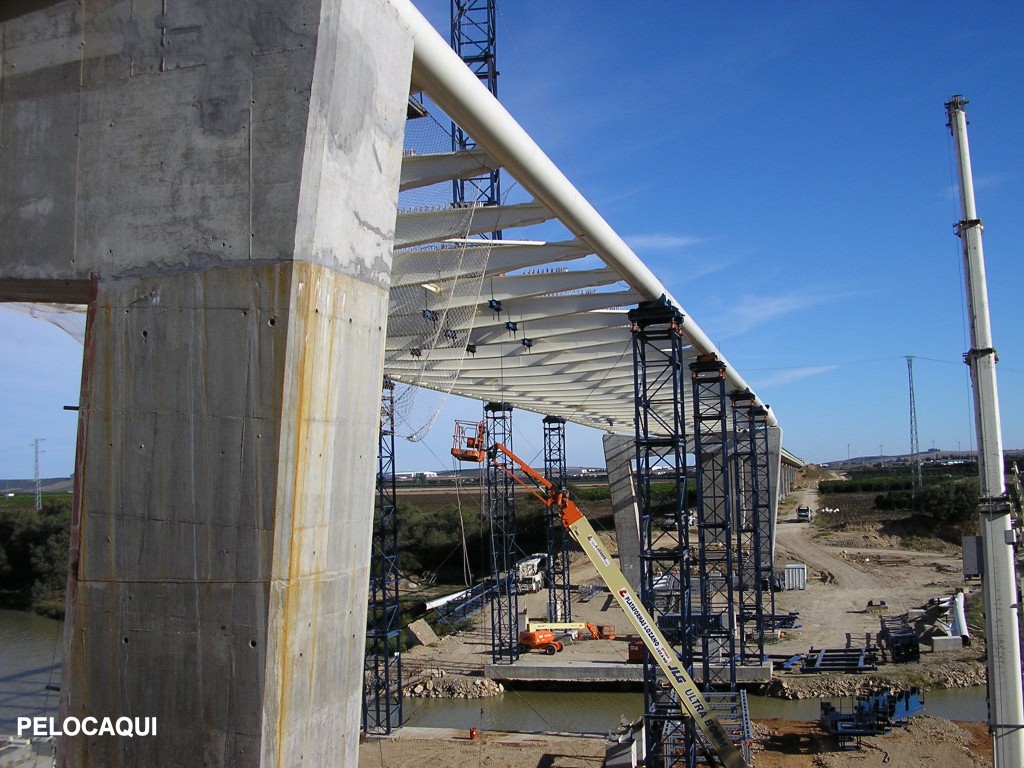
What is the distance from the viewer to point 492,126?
7980mm

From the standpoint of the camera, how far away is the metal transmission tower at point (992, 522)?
37.7 feet

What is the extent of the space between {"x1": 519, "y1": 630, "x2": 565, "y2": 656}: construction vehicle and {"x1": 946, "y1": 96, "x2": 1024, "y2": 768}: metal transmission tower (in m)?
22.0

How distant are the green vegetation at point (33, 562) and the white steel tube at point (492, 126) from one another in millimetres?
41802

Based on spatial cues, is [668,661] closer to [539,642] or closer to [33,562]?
[539,642]

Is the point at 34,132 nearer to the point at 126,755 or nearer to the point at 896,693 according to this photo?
the point at 126,755

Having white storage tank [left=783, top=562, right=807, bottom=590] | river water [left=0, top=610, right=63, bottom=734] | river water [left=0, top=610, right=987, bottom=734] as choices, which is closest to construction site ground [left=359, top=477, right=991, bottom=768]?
white storage tank [left=783, top=562, right=807, bottom=590]

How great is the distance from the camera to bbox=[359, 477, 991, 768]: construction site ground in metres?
20.3

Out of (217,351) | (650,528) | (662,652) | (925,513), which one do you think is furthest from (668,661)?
(925,513)

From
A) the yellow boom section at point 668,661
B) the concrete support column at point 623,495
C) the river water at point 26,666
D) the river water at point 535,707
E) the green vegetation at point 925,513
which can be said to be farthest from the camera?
the green vegetation at point 925,513

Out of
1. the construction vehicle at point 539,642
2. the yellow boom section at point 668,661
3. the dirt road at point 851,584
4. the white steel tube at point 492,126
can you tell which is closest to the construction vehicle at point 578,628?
the construction vehicle at point 539,642

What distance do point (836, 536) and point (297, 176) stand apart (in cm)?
6811

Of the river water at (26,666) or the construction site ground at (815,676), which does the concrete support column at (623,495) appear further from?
the river water at (26,666)

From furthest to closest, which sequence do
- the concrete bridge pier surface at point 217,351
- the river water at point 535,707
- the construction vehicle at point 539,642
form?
1. the construction vehicle at point 539,642
2. the river water at point 535,707
3. the concrete bridge pier surface at point 217,351

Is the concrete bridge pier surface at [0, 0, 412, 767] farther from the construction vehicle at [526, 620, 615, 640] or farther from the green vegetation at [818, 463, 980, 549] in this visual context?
the green vegetation at [818, 463, 980, 549]
